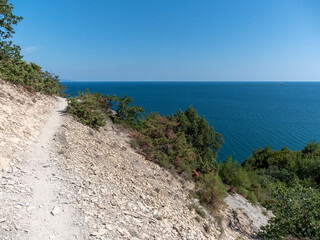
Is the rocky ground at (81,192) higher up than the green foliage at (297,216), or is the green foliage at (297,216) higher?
the rocky ground at (81,192)

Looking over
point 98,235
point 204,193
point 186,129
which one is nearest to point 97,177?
point 98,235

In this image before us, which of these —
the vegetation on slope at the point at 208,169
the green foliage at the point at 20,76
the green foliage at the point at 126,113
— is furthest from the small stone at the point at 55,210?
the green foliage at the point at 126,113

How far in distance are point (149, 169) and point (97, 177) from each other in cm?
546

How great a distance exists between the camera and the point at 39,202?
6336 millimetres

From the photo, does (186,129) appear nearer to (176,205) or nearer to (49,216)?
(176,205)

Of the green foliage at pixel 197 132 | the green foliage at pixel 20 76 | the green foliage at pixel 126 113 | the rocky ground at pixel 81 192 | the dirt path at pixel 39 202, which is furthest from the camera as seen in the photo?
the green foliage at pixel 197 132

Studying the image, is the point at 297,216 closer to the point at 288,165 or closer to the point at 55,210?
the point at 55,210

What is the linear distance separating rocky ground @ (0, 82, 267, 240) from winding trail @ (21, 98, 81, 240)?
24 millimetres

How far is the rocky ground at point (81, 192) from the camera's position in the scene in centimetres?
573

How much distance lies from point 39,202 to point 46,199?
0.23m

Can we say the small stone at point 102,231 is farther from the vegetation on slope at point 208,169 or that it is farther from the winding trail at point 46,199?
the vegetation on slope at point 208,169

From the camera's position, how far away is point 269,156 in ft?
128

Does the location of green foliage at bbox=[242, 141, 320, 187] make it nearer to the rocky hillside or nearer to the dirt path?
the dirt path

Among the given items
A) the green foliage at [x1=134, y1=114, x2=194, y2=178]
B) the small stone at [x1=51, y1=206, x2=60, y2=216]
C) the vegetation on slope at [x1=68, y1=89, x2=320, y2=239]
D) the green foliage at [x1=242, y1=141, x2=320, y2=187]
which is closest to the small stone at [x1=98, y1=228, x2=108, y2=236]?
the small stone at [x1=51, y1=206, x2=60, y2=216]
